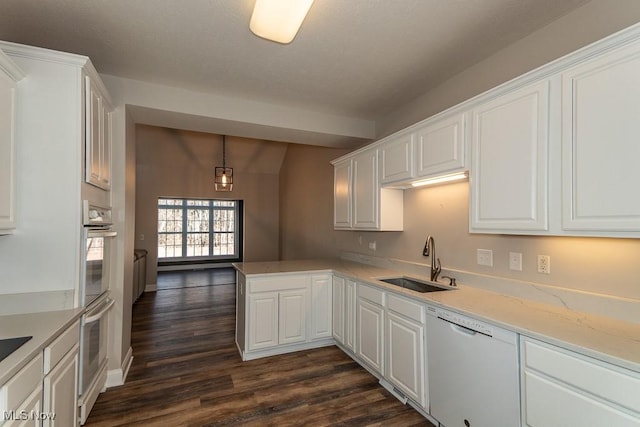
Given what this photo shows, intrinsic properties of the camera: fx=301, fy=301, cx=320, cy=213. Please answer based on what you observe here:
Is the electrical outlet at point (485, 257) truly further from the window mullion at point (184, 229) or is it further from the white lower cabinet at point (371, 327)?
the window mullion at point (184, 229)

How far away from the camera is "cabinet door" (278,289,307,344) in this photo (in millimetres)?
3205

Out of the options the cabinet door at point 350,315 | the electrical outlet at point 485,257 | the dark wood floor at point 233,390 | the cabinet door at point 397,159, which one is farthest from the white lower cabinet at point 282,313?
the electrical outlet at point 485,257

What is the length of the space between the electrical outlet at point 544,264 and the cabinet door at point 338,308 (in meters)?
1.76

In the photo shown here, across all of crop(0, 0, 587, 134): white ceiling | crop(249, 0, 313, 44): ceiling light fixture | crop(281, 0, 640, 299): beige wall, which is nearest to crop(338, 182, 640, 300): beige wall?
crop(281, 0, 640, 299): beige wall

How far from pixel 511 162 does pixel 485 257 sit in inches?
34.6

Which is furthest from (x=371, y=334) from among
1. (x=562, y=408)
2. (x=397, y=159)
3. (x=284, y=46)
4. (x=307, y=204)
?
(x=307, y=204)

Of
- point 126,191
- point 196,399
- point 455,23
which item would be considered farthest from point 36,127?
point 455,23

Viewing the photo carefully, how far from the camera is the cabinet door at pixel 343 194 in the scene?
11.9 ft

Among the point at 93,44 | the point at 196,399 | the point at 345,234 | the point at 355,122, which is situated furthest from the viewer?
the point at 345,234

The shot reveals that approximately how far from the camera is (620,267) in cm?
161

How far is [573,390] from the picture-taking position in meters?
1.33

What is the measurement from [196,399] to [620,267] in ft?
9.86

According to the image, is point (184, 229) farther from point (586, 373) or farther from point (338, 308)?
point (586, 373)

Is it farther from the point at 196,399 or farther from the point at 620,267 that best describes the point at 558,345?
the point at 196,399
